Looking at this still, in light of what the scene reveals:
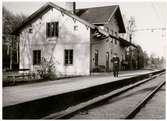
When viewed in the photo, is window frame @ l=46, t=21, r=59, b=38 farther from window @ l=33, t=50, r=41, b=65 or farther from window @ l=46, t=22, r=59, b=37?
window @ l=33, t=50, r=41, b=65

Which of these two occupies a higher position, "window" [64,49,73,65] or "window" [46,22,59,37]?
"window" [46,22,59,37]

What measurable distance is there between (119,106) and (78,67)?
1242 centimetres

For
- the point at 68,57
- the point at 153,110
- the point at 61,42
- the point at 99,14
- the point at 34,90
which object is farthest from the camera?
the point at 99,14

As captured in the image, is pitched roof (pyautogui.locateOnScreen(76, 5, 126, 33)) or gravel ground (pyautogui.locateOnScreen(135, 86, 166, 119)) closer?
gravel ground (pyautogui.locateOnScreen(135, 86, 166, 119))

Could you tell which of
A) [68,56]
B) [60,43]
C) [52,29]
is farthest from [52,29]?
[68,56]

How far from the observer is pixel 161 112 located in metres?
7.67

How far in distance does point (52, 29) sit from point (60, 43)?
4.62ft

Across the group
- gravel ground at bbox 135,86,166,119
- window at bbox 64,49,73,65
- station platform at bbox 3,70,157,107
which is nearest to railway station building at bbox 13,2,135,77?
window at bbox 64,49,73,65

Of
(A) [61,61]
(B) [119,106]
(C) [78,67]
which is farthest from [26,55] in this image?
(B) [119,106]

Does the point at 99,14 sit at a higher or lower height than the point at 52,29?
higher

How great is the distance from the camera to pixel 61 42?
849 inches

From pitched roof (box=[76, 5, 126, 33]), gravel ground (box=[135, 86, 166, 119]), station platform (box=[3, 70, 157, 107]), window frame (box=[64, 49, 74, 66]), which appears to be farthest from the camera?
pitched roof (box=[76, 5, 126, 33])

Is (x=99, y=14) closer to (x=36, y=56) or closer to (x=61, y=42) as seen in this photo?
(x=61, y=42)

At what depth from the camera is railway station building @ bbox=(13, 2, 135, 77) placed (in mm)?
20672
